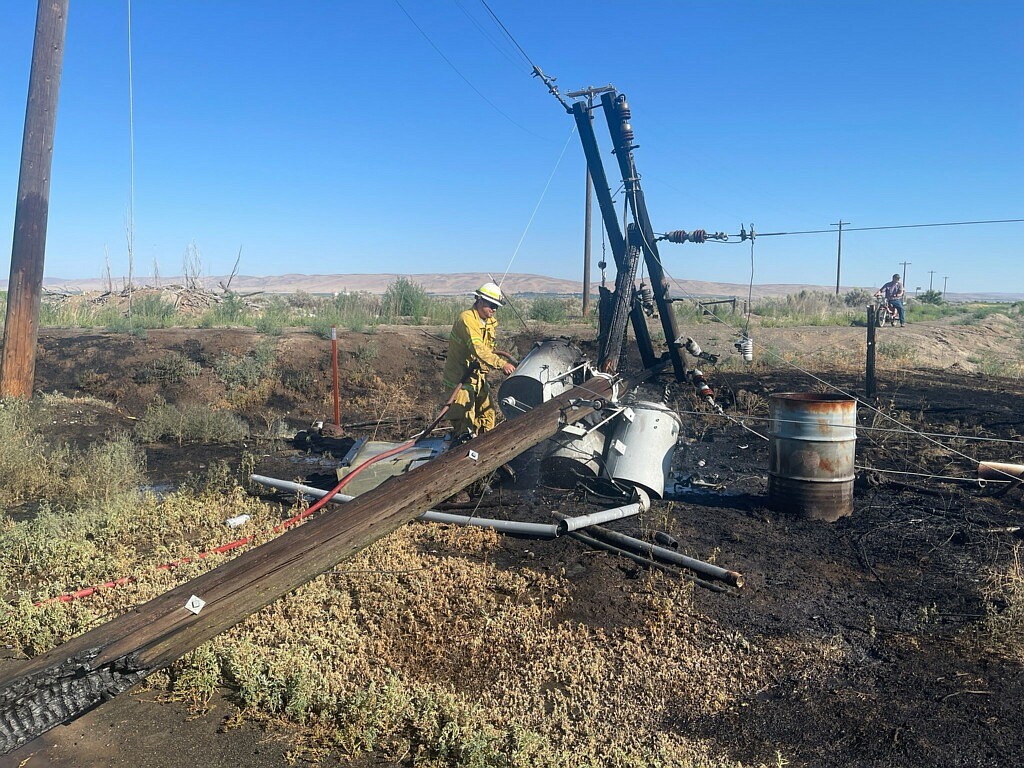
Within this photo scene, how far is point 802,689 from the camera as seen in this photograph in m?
4.18

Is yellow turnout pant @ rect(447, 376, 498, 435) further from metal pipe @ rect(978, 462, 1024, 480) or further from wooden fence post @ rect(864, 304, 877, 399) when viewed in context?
wooden fence post @ rect(864, 304, 877, 399)

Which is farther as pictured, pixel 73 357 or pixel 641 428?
pixel 73 357

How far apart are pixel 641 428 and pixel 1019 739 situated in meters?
4.40

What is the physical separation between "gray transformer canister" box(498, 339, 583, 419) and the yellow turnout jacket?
0.45m

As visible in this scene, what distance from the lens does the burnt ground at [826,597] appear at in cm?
370

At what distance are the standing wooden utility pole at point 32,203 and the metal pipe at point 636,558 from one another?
8003 millimetres

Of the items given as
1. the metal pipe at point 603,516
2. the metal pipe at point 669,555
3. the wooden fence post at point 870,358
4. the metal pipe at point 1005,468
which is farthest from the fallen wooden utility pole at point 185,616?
the wooden fence post at point 870,358

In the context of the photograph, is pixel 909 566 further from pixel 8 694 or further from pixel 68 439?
pixel 68 439

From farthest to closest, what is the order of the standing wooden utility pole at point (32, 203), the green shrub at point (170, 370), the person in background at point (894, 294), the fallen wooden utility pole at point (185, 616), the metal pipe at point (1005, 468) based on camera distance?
the person in background at point (894, 294)
the green shrub at point (170, 370)
the standing wooden utility pole at point (32, 203)
the metal pipe at point (1005, 468)
the fallen wooden utility pole at point (185, 616)

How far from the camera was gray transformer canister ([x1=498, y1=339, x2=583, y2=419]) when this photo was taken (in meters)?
8.62

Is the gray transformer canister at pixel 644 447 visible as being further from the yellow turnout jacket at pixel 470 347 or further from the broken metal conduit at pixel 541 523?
the yellow turnout jacket at pixel 470 347

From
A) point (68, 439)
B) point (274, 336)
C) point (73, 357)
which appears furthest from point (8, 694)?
point (274, 336)

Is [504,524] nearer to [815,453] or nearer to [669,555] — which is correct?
[669,555]

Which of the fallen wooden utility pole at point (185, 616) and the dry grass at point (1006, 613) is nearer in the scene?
the fallen wooden utility pole at point (185, 616)
